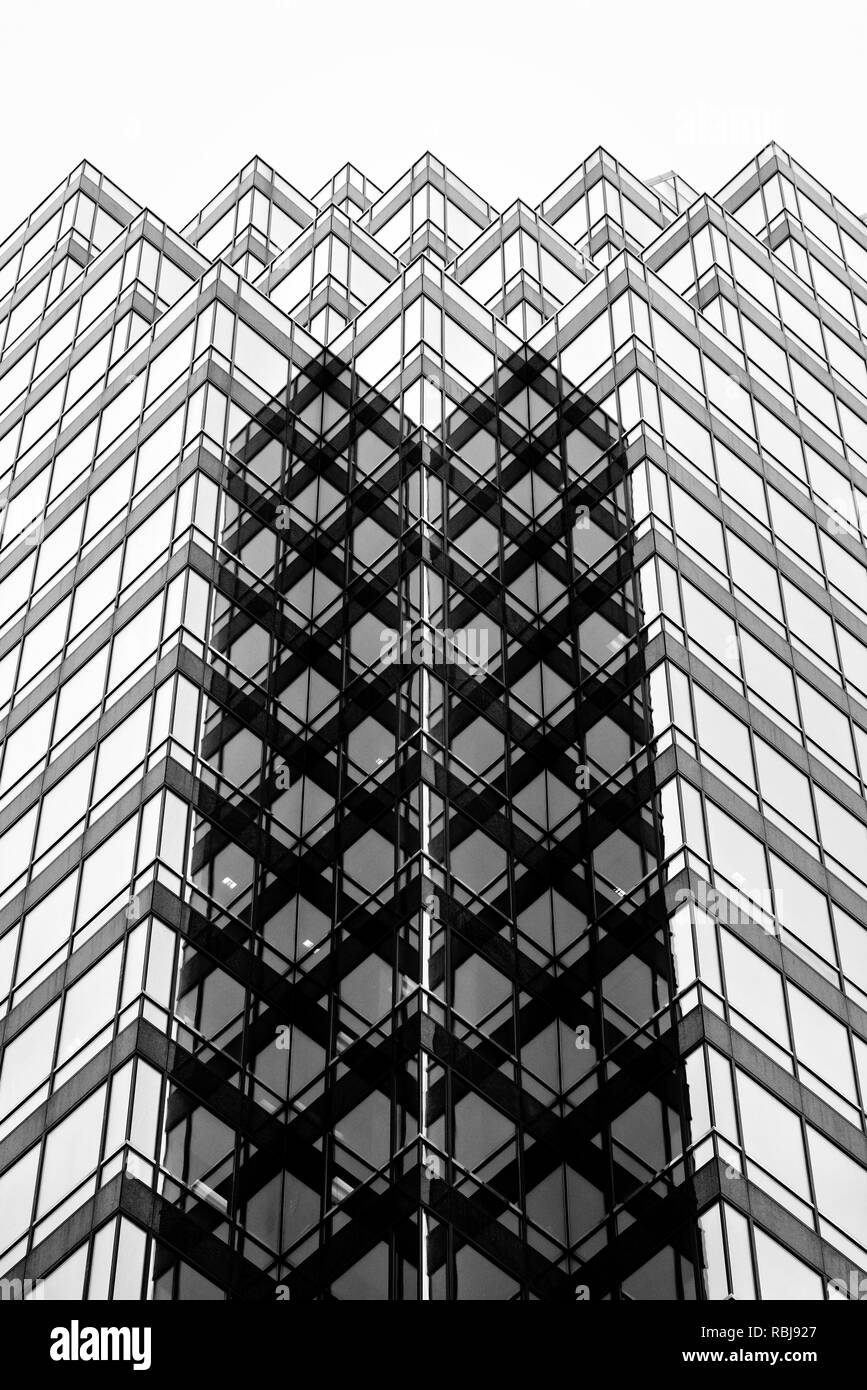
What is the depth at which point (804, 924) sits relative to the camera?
126 feet

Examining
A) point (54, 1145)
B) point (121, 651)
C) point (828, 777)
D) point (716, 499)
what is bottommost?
point (54, 1145)

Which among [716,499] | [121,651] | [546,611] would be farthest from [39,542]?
[716,499]

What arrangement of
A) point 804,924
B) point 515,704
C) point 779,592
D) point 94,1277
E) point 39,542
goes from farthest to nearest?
point 39,542
point 779,592
point 515,704
point 804,924
point 94,1277

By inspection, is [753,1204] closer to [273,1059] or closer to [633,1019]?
[633,1019]

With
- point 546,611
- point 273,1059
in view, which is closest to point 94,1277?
point 273,1059

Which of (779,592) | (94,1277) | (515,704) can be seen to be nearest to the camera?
(94,1277)

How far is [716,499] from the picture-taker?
4572cm

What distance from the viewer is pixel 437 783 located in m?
39.1

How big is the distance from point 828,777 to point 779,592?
5.62 metres

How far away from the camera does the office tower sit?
33625 millimetres

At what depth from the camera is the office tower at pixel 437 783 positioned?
1324 inches

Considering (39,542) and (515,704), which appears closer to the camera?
(515,704)

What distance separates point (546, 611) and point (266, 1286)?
1755 cm

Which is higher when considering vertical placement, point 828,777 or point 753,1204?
point 828,777
